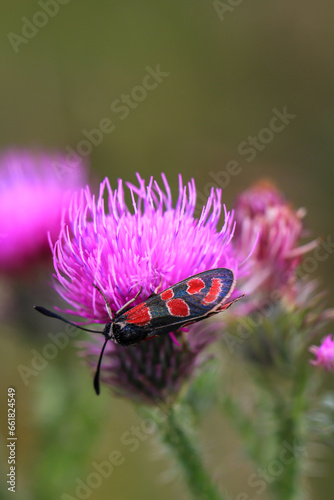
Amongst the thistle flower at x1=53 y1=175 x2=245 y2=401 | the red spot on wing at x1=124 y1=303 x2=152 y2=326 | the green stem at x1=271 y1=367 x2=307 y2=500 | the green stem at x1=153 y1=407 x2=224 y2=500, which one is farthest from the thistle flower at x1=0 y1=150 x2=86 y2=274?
the green stem at x1=271 y1=367 x2=307 y2=500

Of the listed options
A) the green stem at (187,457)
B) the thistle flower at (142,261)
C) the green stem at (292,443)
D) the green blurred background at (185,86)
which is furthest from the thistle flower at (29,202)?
the green blurred background at (185,86)

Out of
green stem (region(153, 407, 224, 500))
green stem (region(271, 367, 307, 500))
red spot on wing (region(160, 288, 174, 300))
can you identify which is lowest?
green stem (region(271, 367, 307, 500))

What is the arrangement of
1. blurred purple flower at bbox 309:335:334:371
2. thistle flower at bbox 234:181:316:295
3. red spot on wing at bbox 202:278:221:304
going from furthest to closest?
thistle flower at bbox 234:181:316:295 < blurred purple flower at bbox 309:335:334:371 < red spot on wing at bbox 202:278:221:304

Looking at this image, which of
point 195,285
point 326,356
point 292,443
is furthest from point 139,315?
point 292,443

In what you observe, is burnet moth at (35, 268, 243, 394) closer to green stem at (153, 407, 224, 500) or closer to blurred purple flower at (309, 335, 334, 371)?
blurred purple flower at (309, 335, 334, 371)

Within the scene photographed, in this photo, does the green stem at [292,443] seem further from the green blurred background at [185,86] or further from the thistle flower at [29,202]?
the green blurred background at [185,86]
